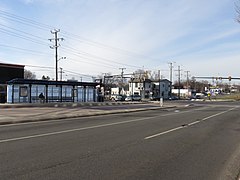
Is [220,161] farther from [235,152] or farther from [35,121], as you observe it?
[35,121]

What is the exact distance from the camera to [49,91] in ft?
141

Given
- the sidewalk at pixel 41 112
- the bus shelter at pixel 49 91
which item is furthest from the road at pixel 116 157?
the bus shelter at pixel 49 91

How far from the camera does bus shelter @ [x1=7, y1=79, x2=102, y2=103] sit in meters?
38.9

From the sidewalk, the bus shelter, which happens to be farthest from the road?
the bus shelter

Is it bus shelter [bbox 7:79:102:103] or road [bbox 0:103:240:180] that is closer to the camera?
road [bbox 0:103:240:180]

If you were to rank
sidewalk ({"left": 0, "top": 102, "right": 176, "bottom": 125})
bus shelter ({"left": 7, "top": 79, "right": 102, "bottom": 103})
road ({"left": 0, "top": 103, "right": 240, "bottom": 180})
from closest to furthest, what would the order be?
road ({"left": 0, "top": 103, "right": 240, "bottom": 180}) → sidewalk ({"left": 0, "top": 102, "right": 176, "bottom": 125}) → bus shelter ({"left": 7, "top": 79, "right": 102, "bottom": 103})

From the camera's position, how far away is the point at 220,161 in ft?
26.3

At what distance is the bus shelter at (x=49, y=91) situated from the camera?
38875 mm

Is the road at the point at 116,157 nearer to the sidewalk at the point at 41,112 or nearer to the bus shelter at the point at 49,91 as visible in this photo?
Answer: the sidewalk at the point at 41,112

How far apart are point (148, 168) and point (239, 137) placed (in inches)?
→ 293

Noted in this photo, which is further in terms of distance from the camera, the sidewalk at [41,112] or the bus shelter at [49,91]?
the bus shelter at [49,91]

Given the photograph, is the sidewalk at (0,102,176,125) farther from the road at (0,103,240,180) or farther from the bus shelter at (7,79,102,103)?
the road at (0,103,240,180)

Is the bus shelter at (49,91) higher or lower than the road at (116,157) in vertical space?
higher

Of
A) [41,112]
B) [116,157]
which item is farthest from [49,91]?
[116,157]
